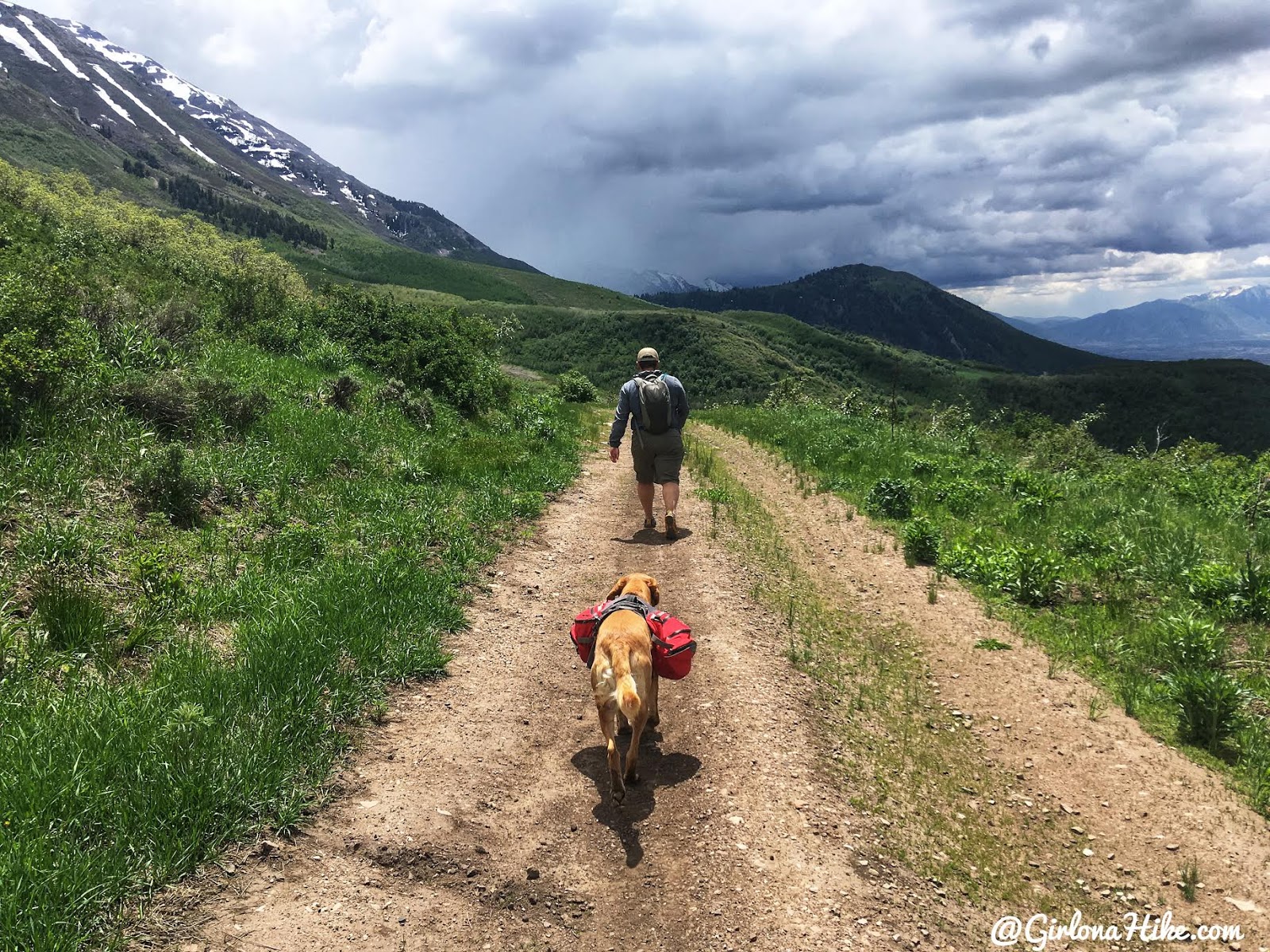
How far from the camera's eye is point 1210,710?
16.4 ft

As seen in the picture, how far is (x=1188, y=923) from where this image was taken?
3510 mm

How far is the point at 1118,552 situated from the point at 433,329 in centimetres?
1721

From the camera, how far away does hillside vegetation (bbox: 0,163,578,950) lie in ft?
11.3

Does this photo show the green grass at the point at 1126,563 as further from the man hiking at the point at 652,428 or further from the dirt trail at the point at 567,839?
the man hiking at the point at 652,428

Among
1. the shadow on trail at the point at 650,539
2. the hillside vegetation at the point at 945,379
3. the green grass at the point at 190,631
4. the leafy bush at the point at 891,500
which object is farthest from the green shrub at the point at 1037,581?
the hillside vegetation at the point at 945,379

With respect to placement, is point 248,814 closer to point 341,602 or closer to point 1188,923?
point 341,602

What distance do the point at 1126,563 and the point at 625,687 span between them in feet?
25.1

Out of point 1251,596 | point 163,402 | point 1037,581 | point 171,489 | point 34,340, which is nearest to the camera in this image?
point 1251,596

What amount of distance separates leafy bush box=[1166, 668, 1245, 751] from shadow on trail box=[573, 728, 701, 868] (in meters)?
3.90

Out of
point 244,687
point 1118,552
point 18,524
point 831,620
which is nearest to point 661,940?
point 244,687

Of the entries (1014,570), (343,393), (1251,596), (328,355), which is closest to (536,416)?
(328,355)

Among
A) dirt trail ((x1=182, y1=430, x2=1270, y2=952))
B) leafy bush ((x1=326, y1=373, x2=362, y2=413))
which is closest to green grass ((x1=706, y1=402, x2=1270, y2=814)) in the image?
dirt trail ((x1=182, y1=430, x2=1270, y2=952))

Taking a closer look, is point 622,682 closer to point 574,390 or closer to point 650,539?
point 650,539

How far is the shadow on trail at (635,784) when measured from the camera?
403 centimetres
